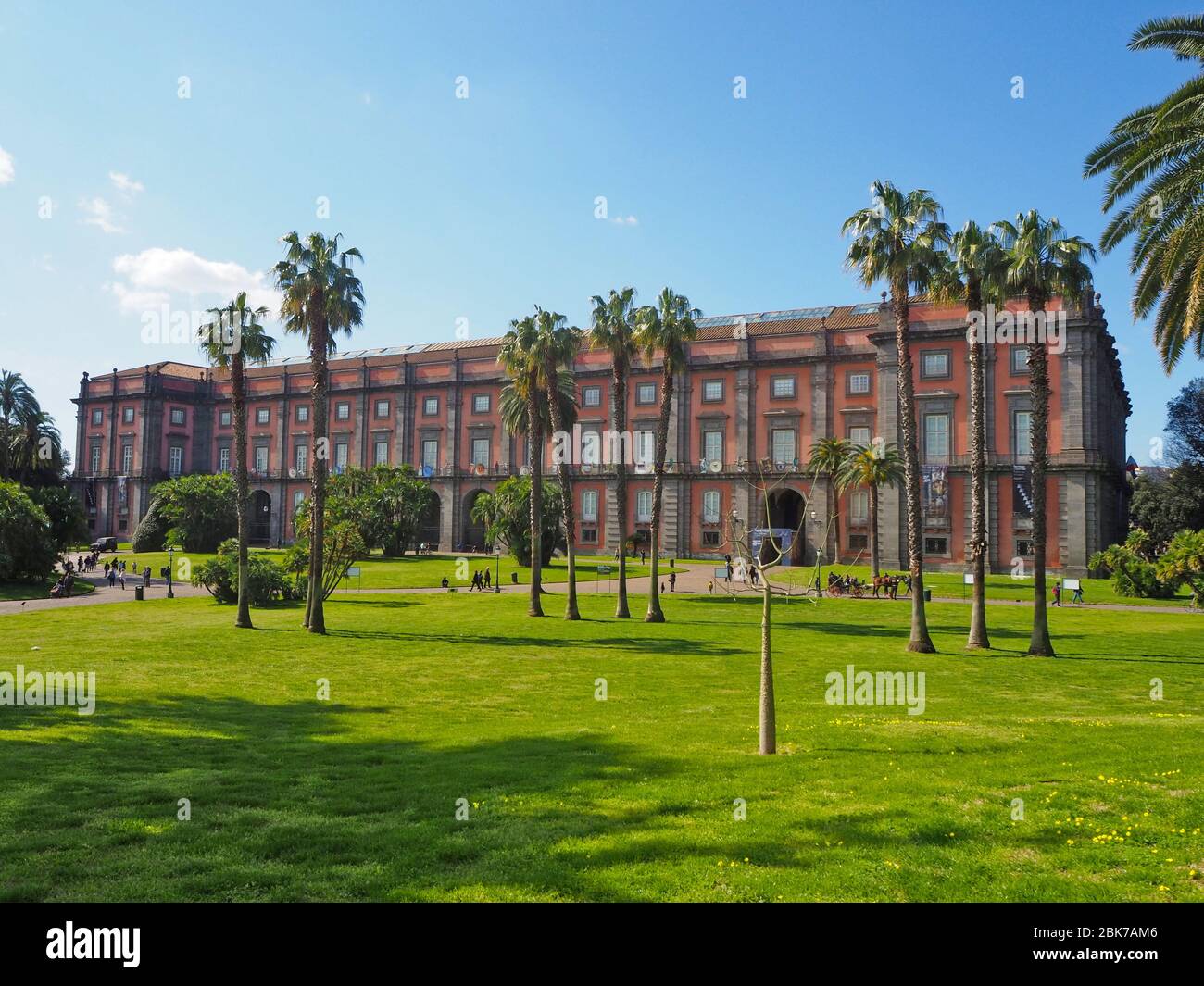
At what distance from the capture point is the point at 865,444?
61469mm

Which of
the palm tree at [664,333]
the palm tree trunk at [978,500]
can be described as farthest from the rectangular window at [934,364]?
the palm tree trunk at [978,500]

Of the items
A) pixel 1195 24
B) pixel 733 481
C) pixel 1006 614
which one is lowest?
pixel 1006 614

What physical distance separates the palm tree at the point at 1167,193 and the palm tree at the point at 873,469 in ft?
113

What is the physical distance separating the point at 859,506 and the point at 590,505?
74.1 feet

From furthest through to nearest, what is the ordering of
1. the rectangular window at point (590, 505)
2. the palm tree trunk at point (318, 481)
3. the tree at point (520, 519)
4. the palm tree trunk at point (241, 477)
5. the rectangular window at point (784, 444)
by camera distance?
the rectangular window at point (590, 505) < the rectangular window at point (784, 444) < the tree at point (520, 519) < the palm tree trunk at point (241, 477) < the palm tree trunk at point (318, 481)

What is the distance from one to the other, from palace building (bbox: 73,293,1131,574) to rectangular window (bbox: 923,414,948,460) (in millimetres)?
136

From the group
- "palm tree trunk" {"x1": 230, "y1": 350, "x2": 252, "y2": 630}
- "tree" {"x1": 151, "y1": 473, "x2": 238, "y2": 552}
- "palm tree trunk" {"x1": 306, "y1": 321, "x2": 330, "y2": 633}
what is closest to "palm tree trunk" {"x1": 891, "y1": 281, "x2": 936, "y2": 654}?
"palm tree trunk" {"x1": 306, "y1": 321, "x2": 330, "y2": 633}

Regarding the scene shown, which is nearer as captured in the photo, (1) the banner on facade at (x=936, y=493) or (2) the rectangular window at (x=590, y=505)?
(1) the banner on facade at (x=936, y=493)

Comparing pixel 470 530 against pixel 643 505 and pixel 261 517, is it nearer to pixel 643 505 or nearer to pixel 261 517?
pixel 643 505

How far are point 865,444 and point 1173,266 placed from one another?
151ft

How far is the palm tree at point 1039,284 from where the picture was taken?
24.5m

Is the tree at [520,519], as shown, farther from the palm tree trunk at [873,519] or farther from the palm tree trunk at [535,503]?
the palm tree trunk at [535,503]
